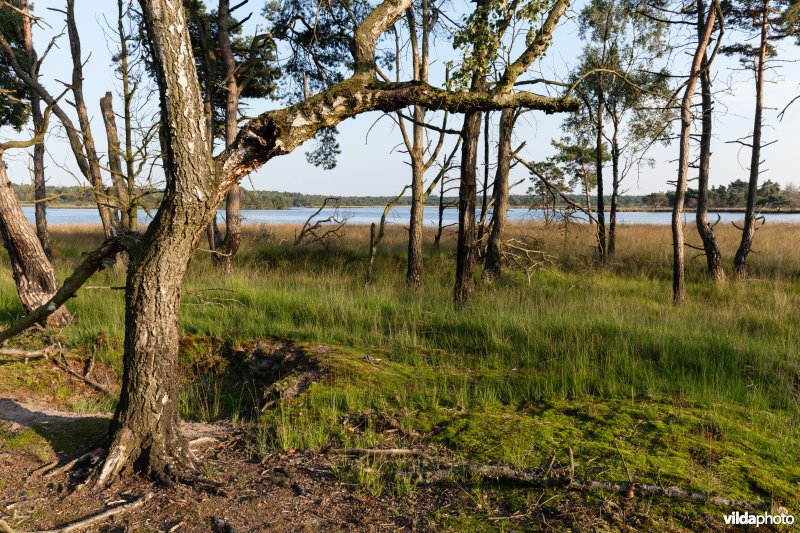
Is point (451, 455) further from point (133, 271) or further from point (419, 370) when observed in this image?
point (133, 271)

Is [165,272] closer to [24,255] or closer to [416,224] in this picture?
[24,255]

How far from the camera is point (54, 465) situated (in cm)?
395

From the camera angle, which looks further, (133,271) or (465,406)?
(465,406)

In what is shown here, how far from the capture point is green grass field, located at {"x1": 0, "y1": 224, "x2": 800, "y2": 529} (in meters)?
3.80

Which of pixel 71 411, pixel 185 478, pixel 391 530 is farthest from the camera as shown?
pixel 71 411

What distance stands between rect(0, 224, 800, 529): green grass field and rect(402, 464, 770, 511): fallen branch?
4.4 inches

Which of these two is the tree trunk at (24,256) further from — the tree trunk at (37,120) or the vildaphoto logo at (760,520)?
the vildaphoto logo at (760,520)

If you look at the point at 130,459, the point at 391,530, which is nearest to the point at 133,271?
the point at 130,459

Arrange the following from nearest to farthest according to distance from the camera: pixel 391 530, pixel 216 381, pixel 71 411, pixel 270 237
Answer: pixel 391 530 → pixel 71 411 → pixel 216 381 → pixel 270 237

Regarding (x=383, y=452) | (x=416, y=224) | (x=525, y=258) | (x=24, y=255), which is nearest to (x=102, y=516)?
(x=383, y=452)

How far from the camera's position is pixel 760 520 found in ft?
9.84

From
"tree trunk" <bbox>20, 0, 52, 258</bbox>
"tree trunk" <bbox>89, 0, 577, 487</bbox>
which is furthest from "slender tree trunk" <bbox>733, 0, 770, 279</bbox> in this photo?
"tree trunk" <bbox>20, 0, 52, 258</bbox>

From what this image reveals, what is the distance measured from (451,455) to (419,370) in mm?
1847

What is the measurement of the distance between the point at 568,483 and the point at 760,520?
40.3 inches
